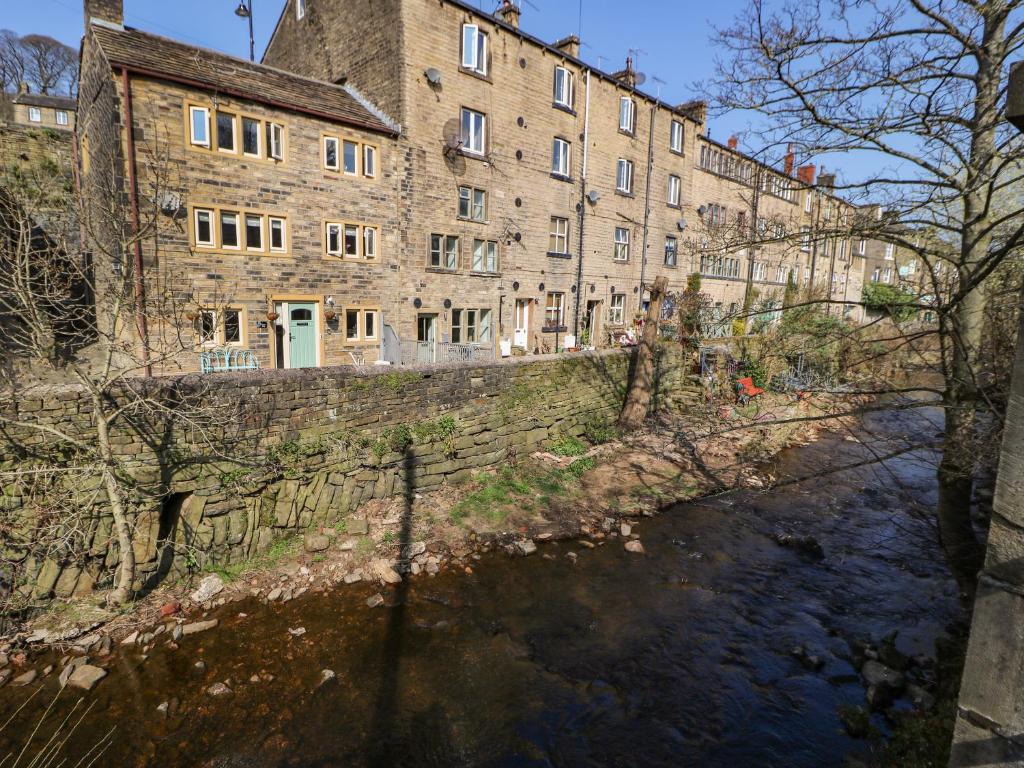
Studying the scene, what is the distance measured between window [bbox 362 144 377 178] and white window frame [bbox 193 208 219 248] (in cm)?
452

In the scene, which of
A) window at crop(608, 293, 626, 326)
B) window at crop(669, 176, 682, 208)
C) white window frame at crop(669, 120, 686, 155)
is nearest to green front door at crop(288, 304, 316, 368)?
window at crop(608, 293, 626, 326)

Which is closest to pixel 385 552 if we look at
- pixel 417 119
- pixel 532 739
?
pixel 532 739

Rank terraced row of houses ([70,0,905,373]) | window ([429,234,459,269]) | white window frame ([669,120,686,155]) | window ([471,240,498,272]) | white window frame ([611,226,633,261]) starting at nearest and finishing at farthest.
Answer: terraced row of houses ([70,0,905,373]) → window ([429,234,459,269]) → window ([471,240,498,272]) → white window frame ([611,226,633,261]) → white window frame ([669,120,686,155])

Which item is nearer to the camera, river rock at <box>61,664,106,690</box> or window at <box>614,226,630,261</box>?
river rock at <box>61,664,106,690</box>

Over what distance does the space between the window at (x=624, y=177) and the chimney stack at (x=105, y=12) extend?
17490 millimetres

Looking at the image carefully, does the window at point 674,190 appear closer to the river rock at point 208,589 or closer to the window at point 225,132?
the window at point 225,132

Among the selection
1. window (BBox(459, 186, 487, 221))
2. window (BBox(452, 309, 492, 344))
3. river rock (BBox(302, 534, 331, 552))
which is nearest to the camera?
river rock (BBox(302, 534, 331, 552))

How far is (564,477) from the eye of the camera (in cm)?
1196

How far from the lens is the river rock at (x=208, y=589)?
24.7 ft

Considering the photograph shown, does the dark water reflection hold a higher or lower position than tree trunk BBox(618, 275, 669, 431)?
lower

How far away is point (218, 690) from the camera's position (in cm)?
609

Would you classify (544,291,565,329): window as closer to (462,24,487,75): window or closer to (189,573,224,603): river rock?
(462,24,487,75): window

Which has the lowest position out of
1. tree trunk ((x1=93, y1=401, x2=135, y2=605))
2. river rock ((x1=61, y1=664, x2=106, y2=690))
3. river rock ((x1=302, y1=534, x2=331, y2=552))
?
river rock ((x1=61, y1=664, x2=106, y2=690))

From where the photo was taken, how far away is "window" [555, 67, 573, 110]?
20719 millimetres
